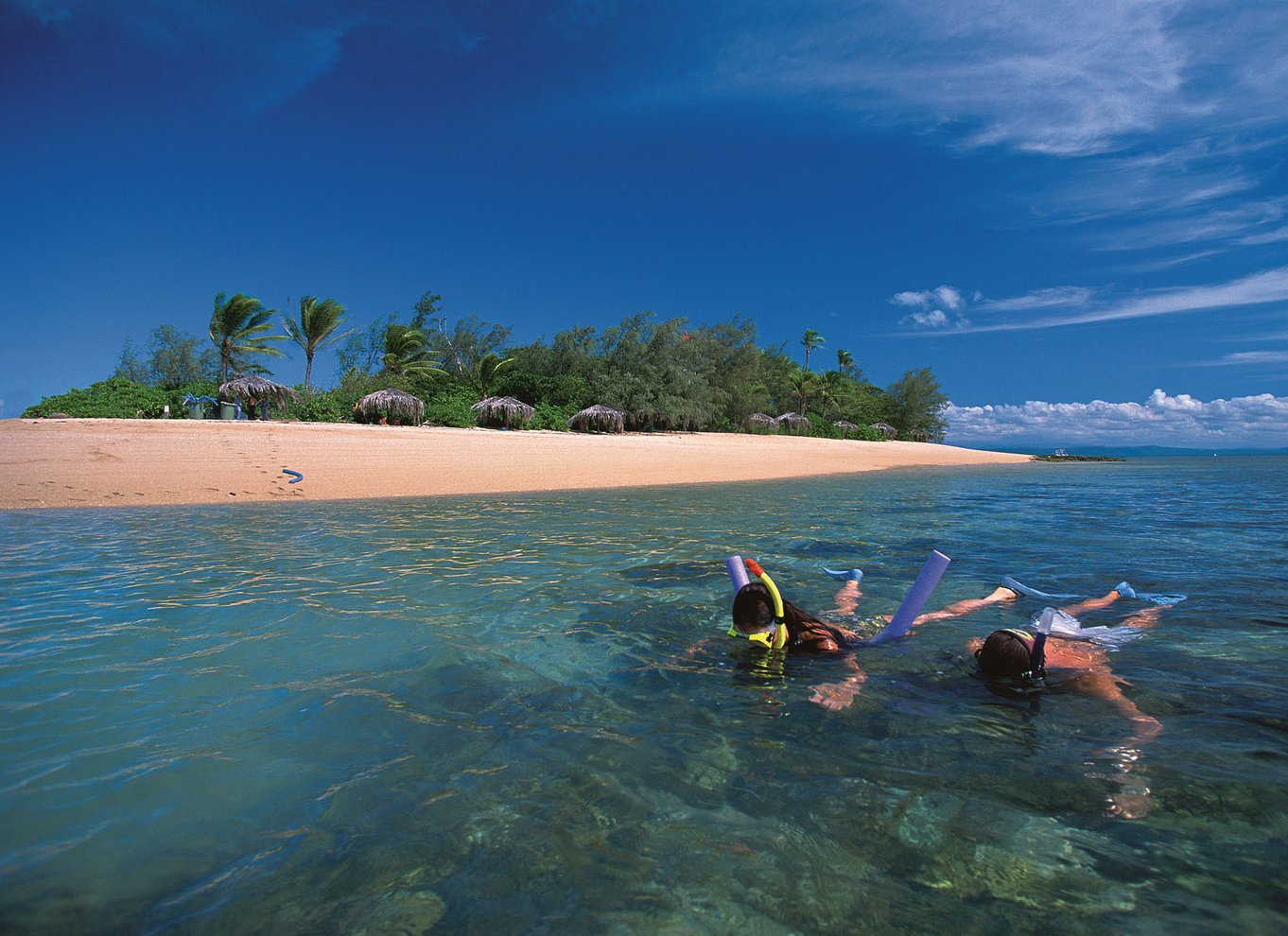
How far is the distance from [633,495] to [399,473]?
6.64 meters

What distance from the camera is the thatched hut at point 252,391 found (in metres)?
27.6

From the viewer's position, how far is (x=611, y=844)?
87.3 inches

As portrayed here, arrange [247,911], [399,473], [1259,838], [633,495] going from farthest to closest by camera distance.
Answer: [399,473]
[633,495]
[1259,838]
[247,911]

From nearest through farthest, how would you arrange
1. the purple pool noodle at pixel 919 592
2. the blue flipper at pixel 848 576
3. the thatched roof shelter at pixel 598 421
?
the purple pool noodle at pixel 919 592 → the blue flipper at pixel 848 576 → the thatched roof shelter at pixel 598 421

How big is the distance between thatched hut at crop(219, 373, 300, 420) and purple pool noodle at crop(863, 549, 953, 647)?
98.0 ft

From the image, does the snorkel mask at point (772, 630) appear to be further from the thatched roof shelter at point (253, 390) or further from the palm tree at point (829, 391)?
the palm tree at point (829, 391)

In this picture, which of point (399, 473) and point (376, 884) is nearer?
point (376, 884)

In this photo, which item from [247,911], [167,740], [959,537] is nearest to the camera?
[247,911]

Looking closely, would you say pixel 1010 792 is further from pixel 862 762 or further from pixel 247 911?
pixel 247 911

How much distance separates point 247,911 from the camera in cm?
188

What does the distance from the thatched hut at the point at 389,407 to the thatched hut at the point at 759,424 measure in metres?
26.3

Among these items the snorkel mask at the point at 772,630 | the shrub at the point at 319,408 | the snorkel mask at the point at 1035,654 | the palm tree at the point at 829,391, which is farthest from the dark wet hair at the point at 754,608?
the palm tree at the point at 829,391

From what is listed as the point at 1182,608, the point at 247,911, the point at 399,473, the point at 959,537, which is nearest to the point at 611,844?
the point at 247,911

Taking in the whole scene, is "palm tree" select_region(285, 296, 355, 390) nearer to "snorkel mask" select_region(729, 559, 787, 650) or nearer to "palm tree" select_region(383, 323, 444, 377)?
"palm tree" select_region(383, 323, 444, 377)
